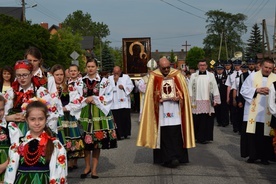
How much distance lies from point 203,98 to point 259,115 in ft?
11.7

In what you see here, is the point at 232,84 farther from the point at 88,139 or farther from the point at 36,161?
the point at 36,161

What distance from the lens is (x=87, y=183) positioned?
26.7 feet

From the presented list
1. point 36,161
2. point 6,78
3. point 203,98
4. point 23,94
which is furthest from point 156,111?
point 36,161

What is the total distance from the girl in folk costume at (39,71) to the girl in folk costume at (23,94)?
0.19 m

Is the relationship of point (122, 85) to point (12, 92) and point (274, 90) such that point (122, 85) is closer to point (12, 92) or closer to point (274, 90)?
point (274, 90)

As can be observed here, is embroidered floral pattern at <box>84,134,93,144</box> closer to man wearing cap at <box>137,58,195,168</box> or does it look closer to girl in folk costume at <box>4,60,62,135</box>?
man wearing cap at <box>137,58,195,168</box>

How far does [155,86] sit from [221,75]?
876cm

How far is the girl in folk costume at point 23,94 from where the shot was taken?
5914mm

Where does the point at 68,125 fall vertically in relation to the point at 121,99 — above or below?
below

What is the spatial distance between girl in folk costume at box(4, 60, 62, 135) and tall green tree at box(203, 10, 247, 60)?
100.0 meters

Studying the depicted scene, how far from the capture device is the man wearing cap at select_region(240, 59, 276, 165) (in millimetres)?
9609

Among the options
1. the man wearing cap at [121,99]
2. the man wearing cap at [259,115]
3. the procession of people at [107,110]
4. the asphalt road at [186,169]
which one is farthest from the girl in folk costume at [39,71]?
the man wearing cap at [121,99]

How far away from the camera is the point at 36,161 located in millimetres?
4941

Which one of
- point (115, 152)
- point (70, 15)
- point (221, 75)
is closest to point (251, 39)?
point (70, 15)
